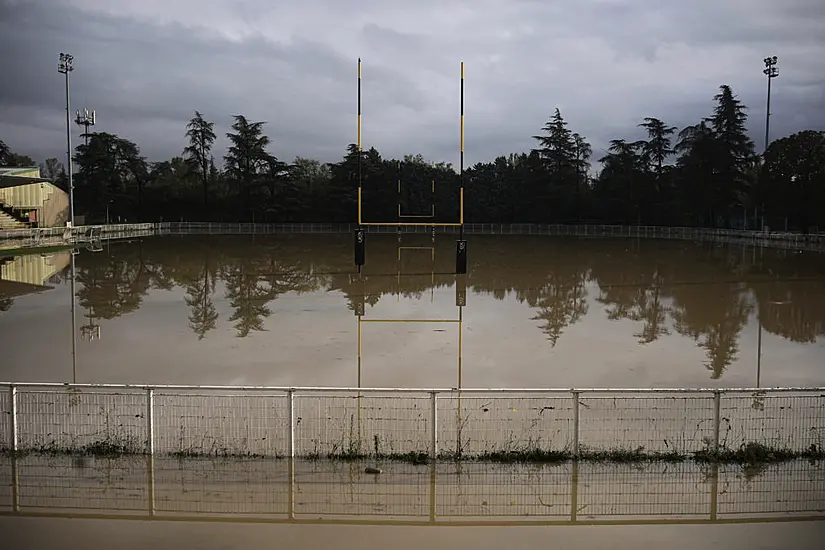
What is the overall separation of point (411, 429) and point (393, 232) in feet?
154

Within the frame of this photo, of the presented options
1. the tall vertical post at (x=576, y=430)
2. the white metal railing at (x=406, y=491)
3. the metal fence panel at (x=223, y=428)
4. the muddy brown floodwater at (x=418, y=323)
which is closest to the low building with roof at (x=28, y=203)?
the muddy brown floodwater at (x=418, y=323)

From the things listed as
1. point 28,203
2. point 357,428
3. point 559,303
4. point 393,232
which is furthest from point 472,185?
point 357,428

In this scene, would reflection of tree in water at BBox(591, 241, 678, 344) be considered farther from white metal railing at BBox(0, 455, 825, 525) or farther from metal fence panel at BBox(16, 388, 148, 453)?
metal fence panel at BBox(16, 388, 148, 453)

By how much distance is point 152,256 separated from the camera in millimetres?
33438

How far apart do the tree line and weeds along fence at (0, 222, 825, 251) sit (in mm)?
3457

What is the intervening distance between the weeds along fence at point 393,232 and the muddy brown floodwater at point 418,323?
6237mm

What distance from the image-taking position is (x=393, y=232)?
55125mm

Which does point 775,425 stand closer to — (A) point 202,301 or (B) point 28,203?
(A) point 202,301

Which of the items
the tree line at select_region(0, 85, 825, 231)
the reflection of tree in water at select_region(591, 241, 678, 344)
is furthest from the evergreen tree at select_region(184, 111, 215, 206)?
the reflection of tree in water at select_region(591, 241, 678, 344)

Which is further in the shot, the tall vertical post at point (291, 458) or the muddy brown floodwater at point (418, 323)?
the muddy brown floodwater at point (418, 323)

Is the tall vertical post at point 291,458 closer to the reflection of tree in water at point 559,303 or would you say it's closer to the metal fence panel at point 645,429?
the metal fence panel at point 645,429

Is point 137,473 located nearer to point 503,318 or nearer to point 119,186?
point 503,318

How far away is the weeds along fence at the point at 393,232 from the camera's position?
37281mm

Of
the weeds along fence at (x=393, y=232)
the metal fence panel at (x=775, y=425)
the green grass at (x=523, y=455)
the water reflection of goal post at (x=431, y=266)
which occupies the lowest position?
the green grass at (x=523, y=455)
